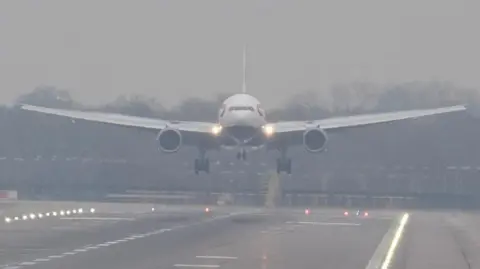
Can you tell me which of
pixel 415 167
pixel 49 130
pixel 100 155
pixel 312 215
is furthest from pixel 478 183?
pixel 49 130

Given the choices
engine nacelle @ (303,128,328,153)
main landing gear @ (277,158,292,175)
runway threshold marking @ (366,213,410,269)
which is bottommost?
runway threshold marking @ (366,213,410,269)

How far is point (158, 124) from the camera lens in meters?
64.2

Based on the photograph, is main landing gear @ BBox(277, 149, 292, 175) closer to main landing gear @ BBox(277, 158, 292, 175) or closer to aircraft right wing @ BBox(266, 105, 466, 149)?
main landing gear @ BBox(277, 158, 292, 175)

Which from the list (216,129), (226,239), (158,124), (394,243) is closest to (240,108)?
(216,129)

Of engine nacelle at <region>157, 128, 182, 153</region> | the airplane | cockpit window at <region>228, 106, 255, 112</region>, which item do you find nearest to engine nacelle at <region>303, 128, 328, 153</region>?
the airplane

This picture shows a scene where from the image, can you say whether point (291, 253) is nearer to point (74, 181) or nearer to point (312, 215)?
point (312, 215)

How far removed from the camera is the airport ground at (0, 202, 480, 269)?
1150 inches

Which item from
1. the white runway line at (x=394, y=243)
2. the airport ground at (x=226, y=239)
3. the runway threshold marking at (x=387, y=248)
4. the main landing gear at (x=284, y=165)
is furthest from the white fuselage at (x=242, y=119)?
the runway threshold marking at (x=387, y=248)

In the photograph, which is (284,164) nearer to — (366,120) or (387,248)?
(366,120)

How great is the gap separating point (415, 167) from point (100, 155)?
68.8ft

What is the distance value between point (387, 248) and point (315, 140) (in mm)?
26083

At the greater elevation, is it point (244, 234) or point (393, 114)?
point (393, 114)

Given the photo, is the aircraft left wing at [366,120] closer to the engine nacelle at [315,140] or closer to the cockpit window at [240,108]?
the engine nacelle at [315,140]

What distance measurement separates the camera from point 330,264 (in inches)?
1142
